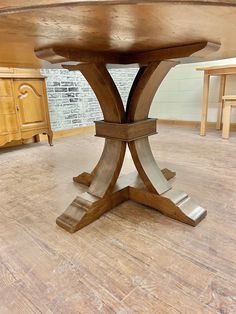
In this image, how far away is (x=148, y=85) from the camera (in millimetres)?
1026

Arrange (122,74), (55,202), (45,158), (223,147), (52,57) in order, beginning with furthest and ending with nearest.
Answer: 1. (122,74)
2. (223,147)
3. (45,158)
4. (55,202)
5. (52,57)

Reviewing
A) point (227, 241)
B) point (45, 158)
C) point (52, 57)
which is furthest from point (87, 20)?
point (45, 158)

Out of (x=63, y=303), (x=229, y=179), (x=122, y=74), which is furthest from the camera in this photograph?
(x=122, y=74)

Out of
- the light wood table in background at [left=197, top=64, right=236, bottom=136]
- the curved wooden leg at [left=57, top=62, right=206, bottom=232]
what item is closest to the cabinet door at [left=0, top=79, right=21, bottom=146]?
the curved wooden leg at [left=57, top=62, right=206, bottom=232]

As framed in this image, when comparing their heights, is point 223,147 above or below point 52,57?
below

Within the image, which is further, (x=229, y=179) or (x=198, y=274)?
(x=229, y=179)

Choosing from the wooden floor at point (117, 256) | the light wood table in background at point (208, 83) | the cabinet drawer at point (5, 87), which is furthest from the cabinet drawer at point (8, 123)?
the light wood table in background at point (208, 83)

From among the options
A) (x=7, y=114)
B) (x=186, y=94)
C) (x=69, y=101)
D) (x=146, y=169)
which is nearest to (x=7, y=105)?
(x=7, y=114)

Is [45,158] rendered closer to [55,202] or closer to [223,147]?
[55,202]

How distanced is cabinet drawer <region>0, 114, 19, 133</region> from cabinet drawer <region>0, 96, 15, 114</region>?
47mm

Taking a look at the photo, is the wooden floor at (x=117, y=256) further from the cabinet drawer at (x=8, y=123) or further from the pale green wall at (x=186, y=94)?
the pale green wall at (x=186, y=94)

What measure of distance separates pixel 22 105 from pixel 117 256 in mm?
1972

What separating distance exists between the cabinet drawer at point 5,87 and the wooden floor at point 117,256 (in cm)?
109

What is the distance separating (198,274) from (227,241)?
0.75ft
